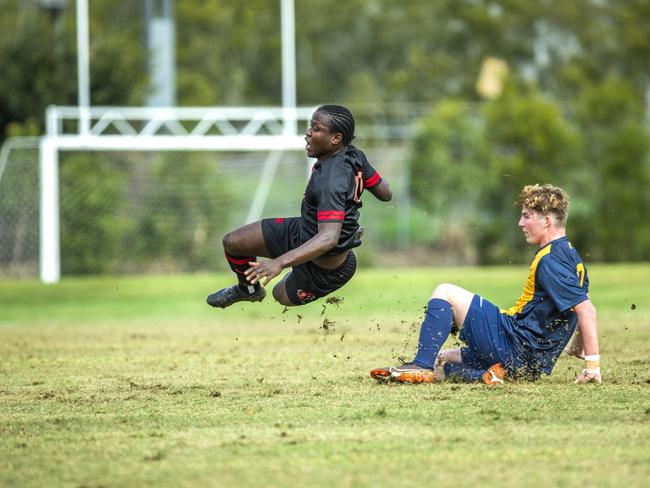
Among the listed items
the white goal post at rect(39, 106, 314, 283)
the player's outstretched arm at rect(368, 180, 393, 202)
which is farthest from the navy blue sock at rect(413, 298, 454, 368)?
the white goal post at rect(39, 106, 314, 283)

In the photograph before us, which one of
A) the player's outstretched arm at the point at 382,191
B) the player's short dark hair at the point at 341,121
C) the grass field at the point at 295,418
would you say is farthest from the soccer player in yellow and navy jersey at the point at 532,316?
the player's short dark hair at the point at 341,121

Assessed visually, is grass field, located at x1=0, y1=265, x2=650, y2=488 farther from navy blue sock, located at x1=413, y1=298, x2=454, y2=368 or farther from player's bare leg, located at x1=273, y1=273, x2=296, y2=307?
player's bare leg, located at x1=273, y1=273, x2=296, y2=307

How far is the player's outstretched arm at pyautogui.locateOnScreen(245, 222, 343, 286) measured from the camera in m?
7.72

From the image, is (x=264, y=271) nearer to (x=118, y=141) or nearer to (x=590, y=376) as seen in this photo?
(x=590, y=376)

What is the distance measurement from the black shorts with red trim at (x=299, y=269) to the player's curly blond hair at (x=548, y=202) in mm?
1443

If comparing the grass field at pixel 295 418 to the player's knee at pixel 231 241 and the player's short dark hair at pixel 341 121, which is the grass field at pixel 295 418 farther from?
the player's short dark hair at pixel 341 121

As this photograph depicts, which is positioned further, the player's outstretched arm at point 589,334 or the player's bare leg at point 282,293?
the player's bare leg at point 282,293

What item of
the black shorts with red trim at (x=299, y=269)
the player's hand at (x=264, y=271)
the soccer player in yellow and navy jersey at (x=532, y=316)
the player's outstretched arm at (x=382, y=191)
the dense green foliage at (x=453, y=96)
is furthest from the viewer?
the dense green foliage at (x=453, y=96)

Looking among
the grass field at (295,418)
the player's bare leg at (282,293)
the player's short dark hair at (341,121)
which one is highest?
the player's short dark hair at (341,121)

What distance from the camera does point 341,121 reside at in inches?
332

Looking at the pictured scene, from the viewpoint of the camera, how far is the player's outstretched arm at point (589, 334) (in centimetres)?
794

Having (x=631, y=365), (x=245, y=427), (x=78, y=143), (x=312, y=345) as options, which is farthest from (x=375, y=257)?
(x=245, y=427)

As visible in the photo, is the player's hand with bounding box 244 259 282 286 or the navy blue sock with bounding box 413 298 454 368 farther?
the navy blue sock with bounding box 413 298 454 368

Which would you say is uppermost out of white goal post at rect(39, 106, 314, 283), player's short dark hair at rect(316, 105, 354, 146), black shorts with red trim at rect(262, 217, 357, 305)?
white goal post at rect(39, 106, 314, 283)
